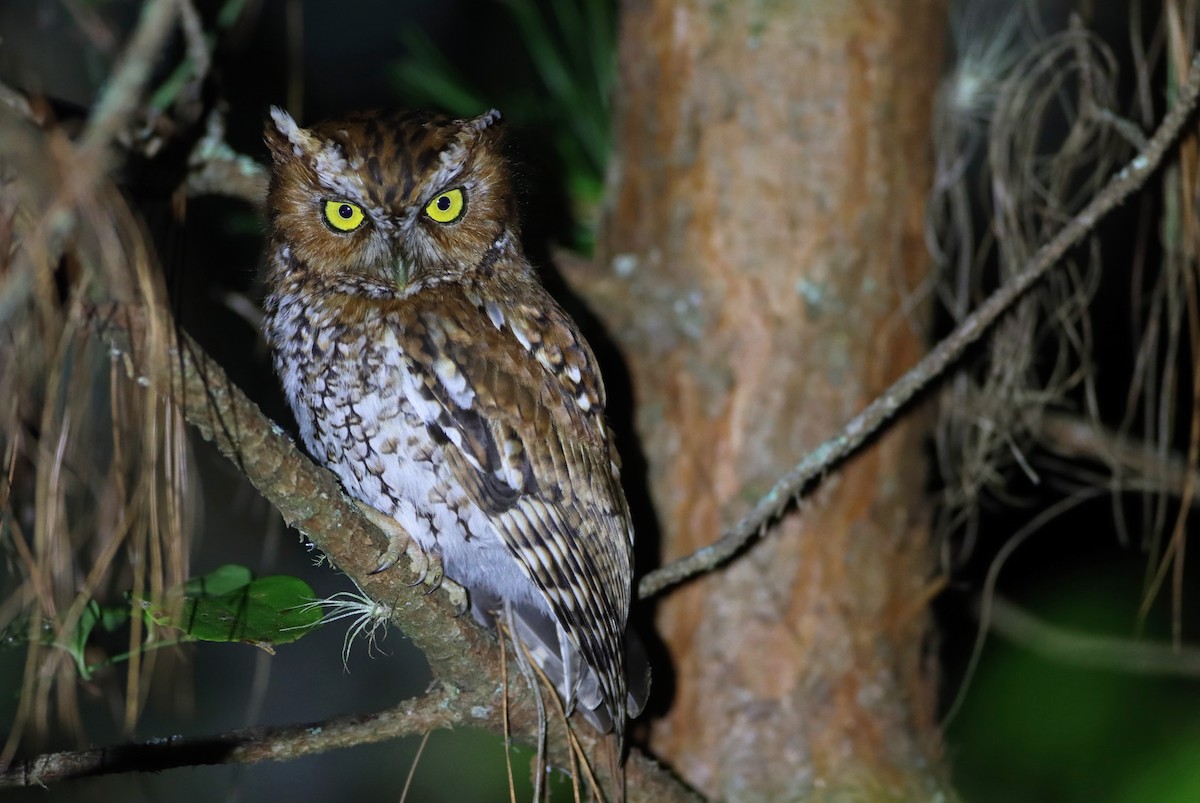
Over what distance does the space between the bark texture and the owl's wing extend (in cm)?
39

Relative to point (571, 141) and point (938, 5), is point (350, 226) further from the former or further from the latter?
point (938, 5)

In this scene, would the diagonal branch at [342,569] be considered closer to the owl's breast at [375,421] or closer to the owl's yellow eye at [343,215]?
the owl's breast at [375,421]

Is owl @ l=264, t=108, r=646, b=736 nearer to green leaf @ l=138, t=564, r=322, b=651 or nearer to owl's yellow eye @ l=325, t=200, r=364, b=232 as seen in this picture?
owl's yellow eye @ l=325, t=200, r=364, b=232

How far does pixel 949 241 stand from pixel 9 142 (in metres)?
1.75

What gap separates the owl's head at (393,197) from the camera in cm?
149

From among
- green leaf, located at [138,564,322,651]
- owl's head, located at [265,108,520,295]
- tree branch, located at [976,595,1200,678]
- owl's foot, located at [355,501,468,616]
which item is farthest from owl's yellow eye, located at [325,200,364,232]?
tree branch, located at [976,595,1200,678]

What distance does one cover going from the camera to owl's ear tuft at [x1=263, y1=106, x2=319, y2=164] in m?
1.50

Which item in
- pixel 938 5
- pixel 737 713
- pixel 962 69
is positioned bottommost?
pixel 737 713

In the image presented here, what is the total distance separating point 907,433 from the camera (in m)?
2.05

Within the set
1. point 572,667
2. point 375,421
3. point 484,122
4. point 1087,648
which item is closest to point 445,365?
point 375,421

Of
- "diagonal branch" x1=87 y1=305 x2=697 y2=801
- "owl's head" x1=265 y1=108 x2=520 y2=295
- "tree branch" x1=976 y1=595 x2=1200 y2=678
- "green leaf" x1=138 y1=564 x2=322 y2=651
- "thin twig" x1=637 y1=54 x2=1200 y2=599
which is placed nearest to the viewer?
"diagonal branch" x1=87 y1=305 x2=697 y2=801

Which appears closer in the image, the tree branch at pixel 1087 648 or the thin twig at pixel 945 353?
the thin twig at pixel 945 353

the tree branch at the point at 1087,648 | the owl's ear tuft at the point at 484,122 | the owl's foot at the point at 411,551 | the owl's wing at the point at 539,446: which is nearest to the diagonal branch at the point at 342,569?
the owl's foot at the point at 411,551

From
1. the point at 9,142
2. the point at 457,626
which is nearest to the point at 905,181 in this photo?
the point at 457,626
